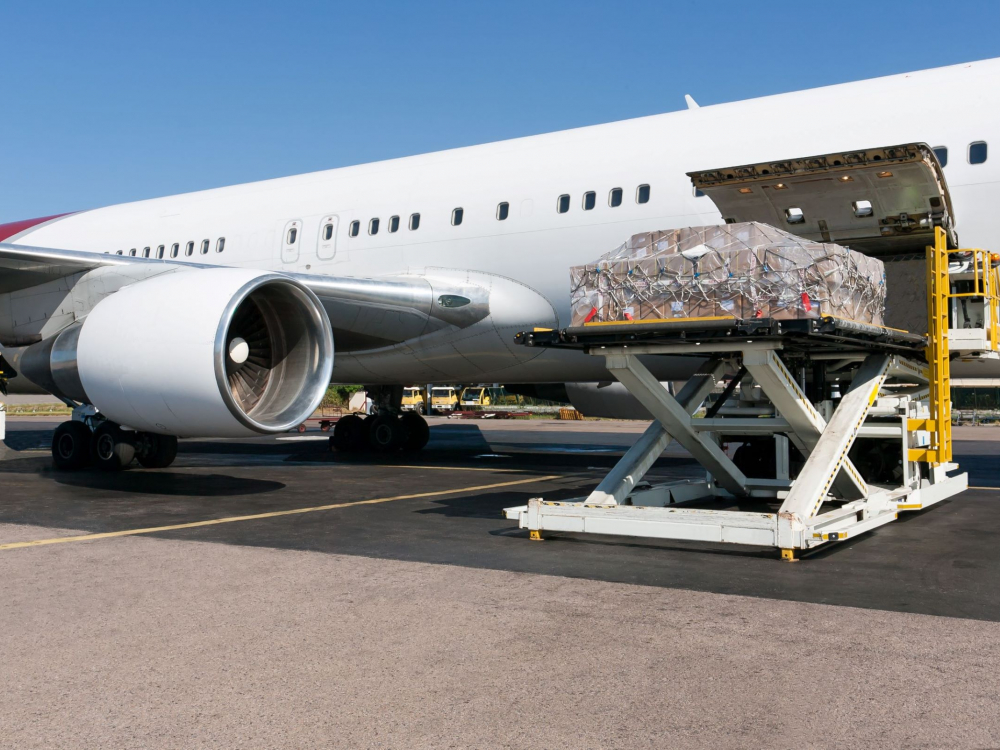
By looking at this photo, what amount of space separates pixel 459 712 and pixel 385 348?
31.3 ft

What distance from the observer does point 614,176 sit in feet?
36.1

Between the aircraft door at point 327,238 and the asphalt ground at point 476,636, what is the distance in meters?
6.21

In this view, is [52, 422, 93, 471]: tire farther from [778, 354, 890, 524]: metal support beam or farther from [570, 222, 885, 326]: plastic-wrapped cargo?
[778, 354, 890, 524]: metal support beam

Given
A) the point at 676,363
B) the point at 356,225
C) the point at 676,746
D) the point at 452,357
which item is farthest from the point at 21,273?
the point at 676,746

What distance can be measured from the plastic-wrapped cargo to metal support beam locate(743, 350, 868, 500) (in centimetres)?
31

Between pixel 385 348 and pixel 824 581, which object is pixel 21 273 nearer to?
pixel 385 348

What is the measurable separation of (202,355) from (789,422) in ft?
15.9

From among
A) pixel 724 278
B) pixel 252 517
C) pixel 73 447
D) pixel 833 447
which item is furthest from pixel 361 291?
pixel 833 447

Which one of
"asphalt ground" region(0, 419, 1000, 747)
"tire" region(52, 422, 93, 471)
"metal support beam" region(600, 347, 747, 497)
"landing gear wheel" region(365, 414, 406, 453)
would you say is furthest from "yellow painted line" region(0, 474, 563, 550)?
"landing gear wheel" region(365, 414, 406, 453)

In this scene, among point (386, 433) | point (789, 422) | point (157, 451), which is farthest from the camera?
point (386, 433)

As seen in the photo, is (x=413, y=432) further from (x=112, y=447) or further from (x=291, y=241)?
(x=112, y=447)

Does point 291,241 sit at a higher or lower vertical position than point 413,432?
higher

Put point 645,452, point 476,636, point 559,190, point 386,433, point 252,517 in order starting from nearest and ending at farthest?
point 476,636
point 645,452
point 252,517
point 559,190
point 386,433

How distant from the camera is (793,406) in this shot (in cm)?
676
